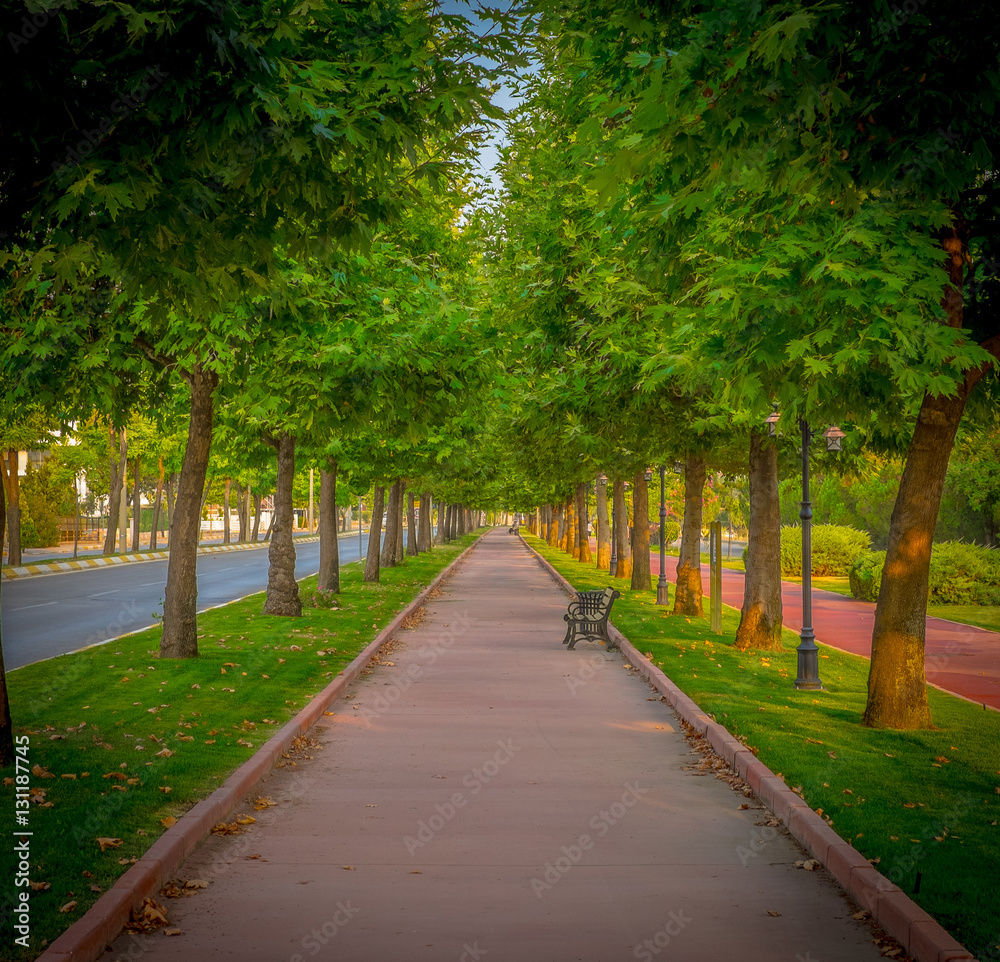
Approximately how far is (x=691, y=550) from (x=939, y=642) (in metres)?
5.92

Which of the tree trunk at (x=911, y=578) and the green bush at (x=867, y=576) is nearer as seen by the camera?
the tree trunk at (x=911, y=578)

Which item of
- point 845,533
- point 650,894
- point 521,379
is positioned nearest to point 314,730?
point 650,894

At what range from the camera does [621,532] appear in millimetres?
41156

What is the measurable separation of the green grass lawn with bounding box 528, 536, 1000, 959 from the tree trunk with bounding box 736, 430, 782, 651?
0.77m

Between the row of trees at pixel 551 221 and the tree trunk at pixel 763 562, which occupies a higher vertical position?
the row of trees at pixel 551 221

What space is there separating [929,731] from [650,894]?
6.05 m

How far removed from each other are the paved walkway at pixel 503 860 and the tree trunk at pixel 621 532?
27526mm

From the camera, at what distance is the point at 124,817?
745 cm

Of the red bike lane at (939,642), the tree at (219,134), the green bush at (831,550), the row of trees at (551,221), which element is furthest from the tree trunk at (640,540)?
the tree at (219,134)

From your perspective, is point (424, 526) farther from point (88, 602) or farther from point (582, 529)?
point (88, 602)

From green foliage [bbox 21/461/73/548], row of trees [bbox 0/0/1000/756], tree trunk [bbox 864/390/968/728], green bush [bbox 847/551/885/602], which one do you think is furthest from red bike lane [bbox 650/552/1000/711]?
green foliage [bbox 21/461/73/548]

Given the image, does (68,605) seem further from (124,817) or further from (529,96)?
(124,817)

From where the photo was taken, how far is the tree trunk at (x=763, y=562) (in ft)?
60.0

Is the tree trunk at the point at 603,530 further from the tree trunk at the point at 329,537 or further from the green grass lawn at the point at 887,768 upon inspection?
the green grass lawn at the point at 887,768
